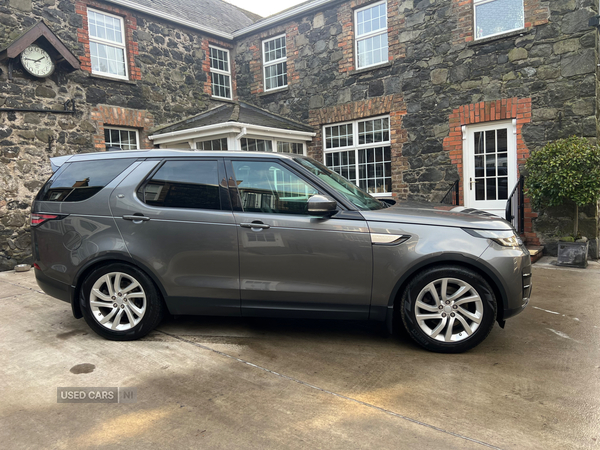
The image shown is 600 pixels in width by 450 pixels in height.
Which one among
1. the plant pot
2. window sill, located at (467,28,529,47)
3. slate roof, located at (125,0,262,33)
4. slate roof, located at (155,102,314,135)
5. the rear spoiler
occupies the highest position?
slate roof, located at (125,0,262,33)

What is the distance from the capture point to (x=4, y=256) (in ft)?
27.2

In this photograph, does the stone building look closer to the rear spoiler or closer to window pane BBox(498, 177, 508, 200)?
window pane BBox(498, 177, 508, 200)

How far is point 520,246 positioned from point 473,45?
6.48 metres

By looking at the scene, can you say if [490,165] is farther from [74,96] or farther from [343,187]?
[74,96]

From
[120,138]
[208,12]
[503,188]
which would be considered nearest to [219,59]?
[208,12]

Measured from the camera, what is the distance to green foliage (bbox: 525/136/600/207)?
6934 mm

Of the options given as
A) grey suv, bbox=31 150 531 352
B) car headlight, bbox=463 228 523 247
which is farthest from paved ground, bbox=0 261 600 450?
car headlight, bbox=463 228 523 247

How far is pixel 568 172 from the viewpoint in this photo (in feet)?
23.0

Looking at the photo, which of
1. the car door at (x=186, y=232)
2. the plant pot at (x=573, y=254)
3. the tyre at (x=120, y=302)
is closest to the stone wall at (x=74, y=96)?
the tyre at (x=120, y=302)

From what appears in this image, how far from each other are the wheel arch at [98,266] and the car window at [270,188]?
1.04 m

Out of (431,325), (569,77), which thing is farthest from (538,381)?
(569,77)

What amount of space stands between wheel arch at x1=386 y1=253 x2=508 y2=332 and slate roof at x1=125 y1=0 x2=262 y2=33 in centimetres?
1000

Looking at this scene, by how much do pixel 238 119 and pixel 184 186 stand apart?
235 inches

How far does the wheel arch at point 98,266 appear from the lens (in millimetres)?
3873
